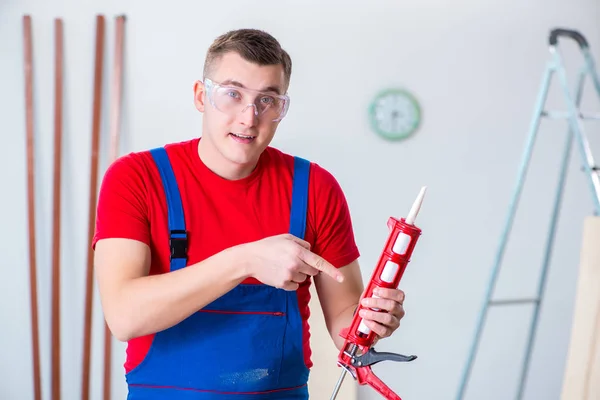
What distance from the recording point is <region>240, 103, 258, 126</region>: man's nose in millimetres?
1611

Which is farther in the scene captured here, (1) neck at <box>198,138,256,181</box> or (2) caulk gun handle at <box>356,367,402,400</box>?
(1) neck at <box>198,138,256,181</box>

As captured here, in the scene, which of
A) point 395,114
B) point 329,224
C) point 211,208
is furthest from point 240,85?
point 395,114

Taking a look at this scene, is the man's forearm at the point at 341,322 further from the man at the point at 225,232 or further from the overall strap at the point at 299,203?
the overall strap at the point at 299,203

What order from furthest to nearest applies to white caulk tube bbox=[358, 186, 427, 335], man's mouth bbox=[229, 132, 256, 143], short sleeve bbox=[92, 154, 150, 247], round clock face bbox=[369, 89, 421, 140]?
round clock face bbox=[369, 89, 421, 140] < man's mouth bbox=[229, 132, 256, 143] < short sleeve bbox=[92, 154, 150, 247] < white caulk tube bbox=[358, 186, 427, 335]

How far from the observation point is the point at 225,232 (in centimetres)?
165

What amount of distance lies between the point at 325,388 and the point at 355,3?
6.36 ft

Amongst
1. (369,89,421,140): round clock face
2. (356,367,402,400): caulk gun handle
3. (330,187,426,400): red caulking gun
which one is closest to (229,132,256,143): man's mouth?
(330,187,426,400): red caulking gun

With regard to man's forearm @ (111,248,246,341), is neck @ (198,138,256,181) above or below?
above

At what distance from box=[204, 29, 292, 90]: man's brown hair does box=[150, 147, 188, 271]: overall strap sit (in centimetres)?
29

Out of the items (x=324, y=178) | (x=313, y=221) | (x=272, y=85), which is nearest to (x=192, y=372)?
(x=313, y=221)

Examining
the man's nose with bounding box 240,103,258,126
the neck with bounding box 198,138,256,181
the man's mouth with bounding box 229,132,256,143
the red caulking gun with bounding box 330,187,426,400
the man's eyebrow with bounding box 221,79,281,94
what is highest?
the man's eyebrow with bounding box 221,79,281,94

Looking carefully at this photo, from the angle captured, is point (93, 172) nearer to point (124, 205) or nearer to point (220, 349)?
point (124, 205)

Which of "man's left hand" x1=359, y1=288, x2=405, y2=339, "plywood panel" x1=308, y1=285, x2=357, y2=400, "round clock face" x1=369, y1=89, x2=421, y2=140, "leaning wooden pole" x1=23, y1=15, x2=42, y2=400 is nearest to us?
"man's left hand" x1=359, y1=288, x2=405, y2=339

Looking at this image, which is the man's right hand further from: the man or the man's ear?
the man's ear
